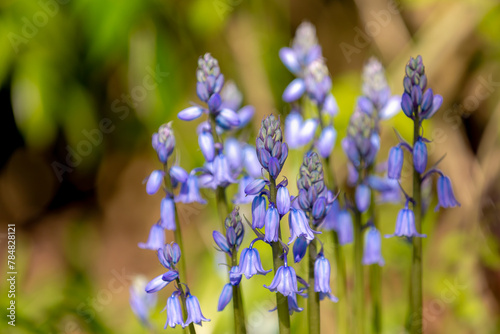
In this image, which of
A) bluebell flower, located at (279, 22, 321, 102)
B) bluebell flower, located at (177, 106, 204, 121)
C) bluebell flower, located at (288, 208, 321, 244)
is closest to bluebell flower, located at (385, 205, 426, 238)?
bluebell flower, located at (288, 208, 321, 244)

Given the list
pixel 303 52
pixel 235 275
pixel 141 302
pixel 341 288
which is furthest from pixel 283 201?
pixel 303 52

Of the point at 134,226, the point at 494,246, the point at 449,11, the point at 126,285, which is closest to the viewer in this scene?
the point at 494,246

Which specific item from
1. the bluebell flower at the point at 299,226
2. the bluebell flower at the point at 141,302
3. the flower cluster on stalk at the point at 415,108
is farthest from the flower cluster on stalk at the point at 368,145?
the bluebell flower at the point at 141,302

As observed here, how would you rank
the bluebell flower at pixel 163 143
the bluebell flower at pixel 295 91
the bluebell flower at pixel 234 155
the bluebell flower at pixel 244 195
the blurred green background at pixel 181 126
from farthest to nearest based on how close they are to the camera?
the blurred green background at pixel 181 126 < the bluebell flower at pixel 295 91 < the bluebell flower at pixel 234 155 < the bluebell flower at pixel 244 195 < the bluebell flower at pixel 163 143

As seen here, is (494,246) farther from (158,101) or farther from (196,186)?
(158,101)

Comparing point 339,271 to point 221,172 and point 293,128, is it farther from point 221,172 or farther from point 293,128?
point 221,172

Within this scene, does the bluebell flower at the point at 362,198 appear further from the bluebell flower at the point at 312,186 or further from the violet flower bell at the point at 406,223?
the bluebell flower at the point at 312,186

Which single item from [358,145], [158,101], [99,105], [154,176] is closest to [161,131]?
[154,176]
